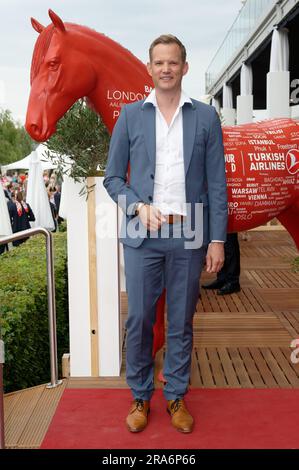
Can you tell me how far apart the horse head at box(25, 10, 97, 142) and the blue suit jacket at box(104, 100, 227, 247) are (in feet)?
1.44

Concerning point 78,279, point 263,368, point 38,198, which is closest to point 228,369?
point 263,368

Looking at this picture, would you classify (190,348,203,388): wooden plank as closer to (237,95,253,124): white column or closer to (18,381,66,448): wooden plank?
(18,381,66,448): wooden plank

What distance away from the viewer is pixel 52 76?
285 centimetres

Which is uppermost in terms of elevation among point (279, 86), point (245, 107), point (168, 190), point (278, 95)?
point (245, 107)

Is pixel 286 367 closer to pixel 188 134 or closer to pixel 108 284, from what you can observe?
pixel 108 284

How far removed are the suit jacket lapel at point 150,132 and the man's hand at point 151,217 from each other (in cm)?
22

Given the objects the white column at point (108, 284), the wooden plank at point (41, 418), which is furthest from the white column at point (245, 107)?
the wooden plank at point (41, 418)

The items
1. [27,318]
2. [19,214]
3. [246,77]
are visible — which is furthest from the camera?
[246,77]

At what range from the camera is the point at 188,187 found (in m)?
2.60

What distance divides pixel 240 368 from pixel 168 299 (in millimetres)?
1170

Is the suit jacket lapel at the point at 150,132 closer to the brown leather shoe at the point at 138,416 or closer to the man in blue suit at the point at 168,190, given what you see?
the man in blue suit at the point at 168,190

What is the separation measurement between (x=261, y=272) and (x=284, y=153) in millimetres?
3782

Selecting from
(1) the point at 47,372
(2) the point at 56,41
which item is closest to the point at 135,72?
(2) the point at 56,41
